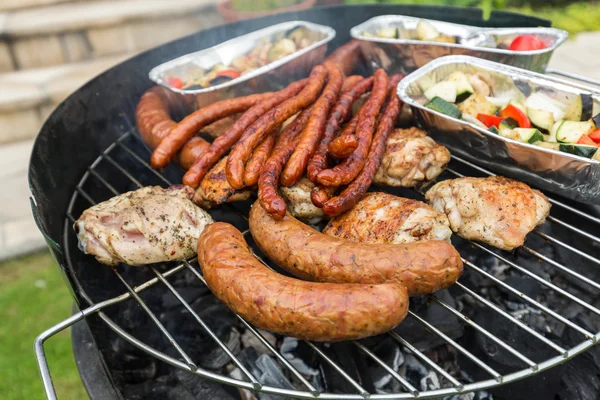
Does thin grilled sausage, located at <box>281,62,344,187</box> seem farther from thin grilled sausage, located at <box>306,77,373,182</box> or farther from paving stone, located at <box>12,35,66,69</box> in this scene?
paving stone, located at <box>12,35,66,69</box>

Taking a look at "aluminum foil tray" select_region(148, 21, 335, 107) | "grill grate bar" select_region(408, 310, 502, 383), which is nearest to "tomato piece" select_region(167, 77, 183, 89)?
"aluminum foil tray" select_region(148, 21, 335, 107)

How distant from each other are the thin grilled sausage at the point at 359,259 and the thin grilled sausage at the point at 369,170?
180 millimetres

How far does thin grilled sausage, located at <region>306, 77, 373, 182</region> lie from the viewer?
2.17 m

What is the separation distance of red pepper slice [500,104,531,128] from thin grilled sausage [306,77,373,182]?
0.77m

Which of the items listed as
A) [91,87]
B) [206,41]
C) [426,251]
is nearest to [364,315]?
[426,251]

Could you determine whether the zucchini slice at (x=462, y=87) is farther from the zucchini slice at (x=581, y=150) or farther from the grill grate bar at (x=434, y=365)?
the grill grate bar at (x=434, y=365)

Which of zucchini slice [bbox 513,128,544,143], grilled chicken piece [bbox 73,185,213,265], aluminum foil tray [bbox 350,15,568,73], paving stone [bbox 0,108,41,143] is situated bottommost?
paving stone [bbox 0,108,41,143]

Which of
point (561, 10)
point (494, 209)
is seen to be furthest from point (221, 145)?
point (561, 10)

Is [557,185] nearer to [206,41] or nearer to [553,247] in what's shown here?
[553,247]

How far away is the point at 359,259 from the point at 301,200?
0.54m

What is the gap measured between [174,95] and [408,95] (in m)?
1.44

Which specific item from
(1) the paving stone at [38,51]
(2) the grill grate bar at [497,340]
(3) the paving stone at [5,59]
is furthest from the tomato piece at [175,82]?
(3) the paving stone at [5,59]

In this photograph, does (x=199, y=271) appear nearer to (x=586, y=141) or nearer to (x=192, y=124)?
(x=192, y=124)

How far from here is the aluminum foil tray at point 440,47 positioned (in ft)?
9.87
